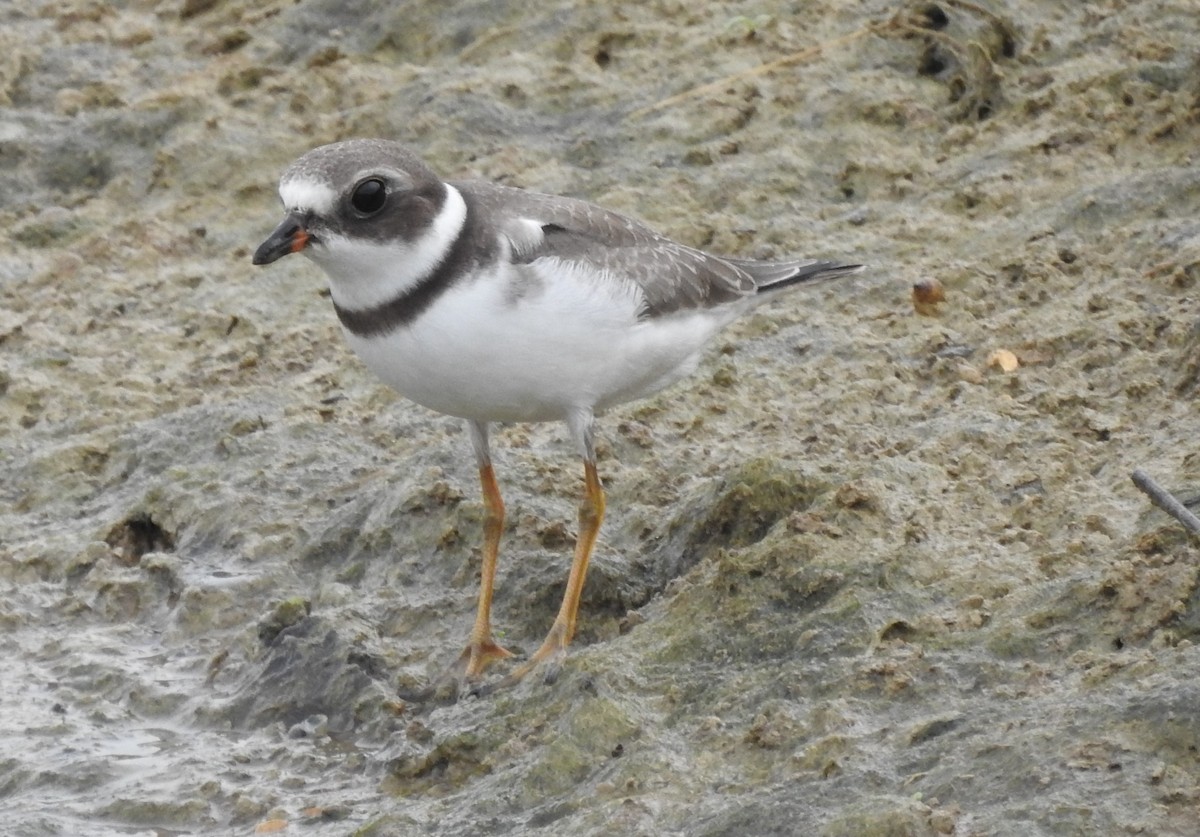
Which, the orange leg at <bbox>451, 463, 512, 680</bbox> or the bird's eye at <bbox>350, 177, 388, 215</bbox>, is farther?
the orange leg at <bbox>451, 463, 512, 680</bbox>

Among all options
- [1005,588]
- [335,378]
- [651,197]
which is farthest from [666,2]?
[1005,588]

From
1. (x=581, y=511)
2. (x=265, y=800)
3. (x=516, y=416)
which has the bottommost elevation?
(x=265, y=800)

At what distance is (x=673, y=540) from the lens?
21.9 ft

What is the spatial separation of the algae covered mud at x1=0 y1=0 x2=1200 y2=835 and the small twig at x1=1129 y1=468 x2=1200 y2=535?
15 cm

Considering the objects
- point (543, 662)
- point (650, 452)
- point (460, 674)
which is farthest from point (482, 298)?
point (650, 452)

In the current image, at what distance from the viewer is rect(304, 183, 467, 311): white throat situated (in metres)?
5.86

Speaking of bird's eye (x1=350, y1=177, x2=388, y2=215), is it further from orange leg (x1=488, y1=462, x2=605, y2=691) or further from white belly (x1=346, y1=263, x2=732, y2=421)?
orange leg (x1=488, y1=462, x2=605, y2=691)

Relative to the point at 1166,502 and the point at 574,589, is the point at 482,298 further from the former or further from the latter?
the point at 1166,502

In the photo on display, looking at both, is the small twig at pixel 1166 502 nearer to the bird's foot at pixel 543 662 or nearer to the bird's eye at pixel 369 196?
the bird's foot at pixel 543 662

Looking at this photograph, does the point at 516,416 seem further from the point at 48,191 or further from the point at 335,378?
the point at 48,191

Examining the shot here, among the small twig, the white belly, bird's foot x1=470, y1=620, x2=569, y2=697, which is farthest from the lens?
bird's foot x1=470, y1=620, x2=569, y2=697

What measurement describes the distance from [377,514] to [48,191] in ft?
12.3

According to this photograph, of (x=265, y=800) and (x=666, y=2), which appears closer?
(x=265, y=800)

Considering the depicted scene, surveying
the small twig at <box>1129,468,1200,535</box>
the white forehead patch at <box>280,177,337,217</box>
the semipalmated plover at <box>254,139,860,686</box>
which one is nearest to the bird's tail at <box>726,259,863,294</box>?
the semipalmated plover at <box>254,139,860,686</box>
